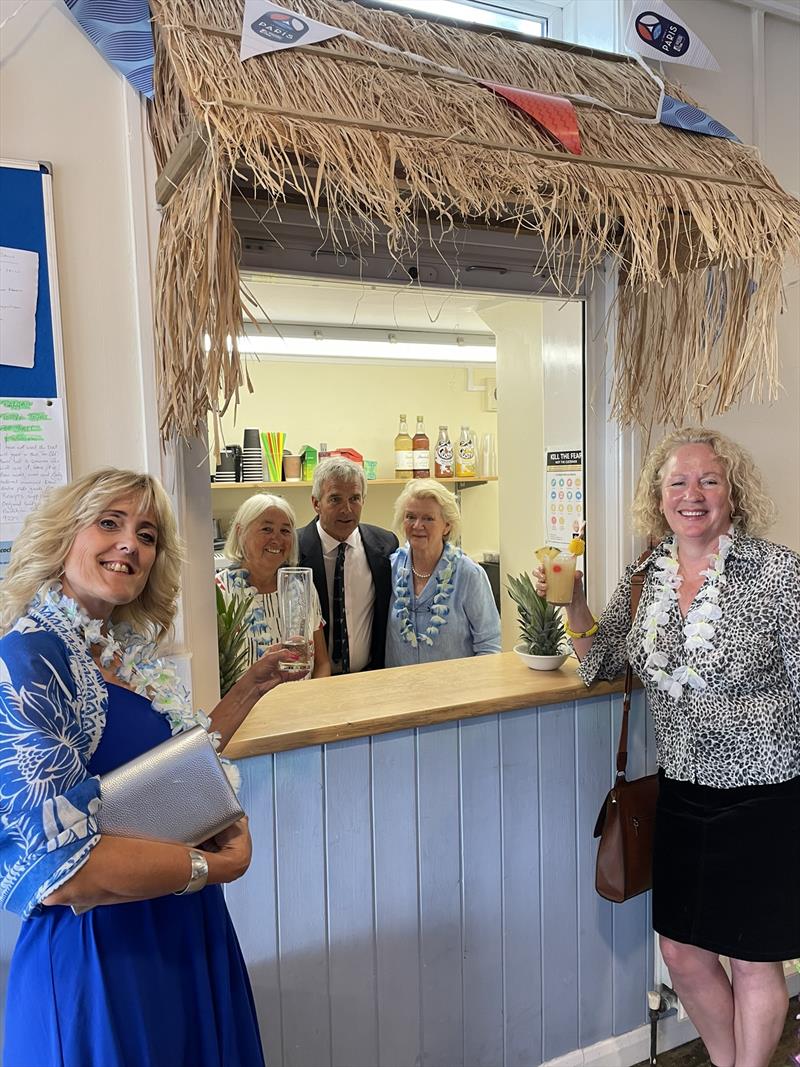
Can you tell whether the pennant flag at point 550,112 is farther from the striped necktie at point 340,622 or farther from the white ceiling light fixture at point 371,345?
the white ceiling light fixture at point 371,345

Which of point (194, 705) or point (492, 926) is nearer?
point (194, 705)

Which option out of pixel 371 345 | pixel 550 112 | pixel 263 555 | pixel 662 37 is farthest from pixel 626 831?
pixel 371 345

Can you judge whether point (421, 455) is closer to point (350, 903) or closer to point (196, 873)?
point (350, 903)

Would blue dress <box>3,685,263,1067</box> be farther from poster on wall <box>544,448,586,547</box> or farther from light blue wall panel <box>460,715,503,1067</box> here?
poster on wall <box>544,448,586,547</box>

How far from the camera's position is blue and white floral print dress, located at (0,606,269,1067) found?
0.97 m

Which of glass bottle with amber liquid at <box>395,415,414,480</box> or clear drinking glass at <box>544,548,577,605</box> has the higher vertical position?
glass bottle with amber liquid at <box>395,415,414,480</box>

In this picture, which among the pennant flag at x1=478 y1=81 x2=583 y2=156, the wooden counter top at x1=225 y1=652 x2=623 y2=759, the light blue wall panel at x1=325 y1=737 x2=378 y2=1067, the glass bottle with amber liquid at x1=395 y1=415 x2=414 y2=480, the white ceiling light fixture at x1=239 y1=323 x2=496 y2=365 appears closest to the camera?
the pennant flag at x1=478 y1=81 x2=583 y2=156

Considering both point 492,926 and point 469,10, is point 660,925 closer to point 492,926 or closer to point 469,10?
point 492,926

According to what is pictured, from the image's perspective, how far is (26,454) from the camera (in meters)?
1.47

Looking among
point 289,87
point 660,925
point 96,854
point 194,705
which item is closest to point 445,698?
point 194,705

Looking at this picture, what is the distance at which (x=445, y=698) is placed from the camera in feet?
6.13

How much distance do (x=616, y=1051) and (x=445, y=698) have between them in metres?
1.19

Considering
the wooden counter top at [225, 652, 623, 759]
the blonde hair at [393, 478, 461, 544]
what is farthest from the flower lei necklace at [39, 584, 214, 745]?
the blonde hair at [393, 478, 461, 544]

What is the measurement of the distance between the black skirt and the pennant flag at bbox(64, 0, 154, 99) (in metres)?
1.93
